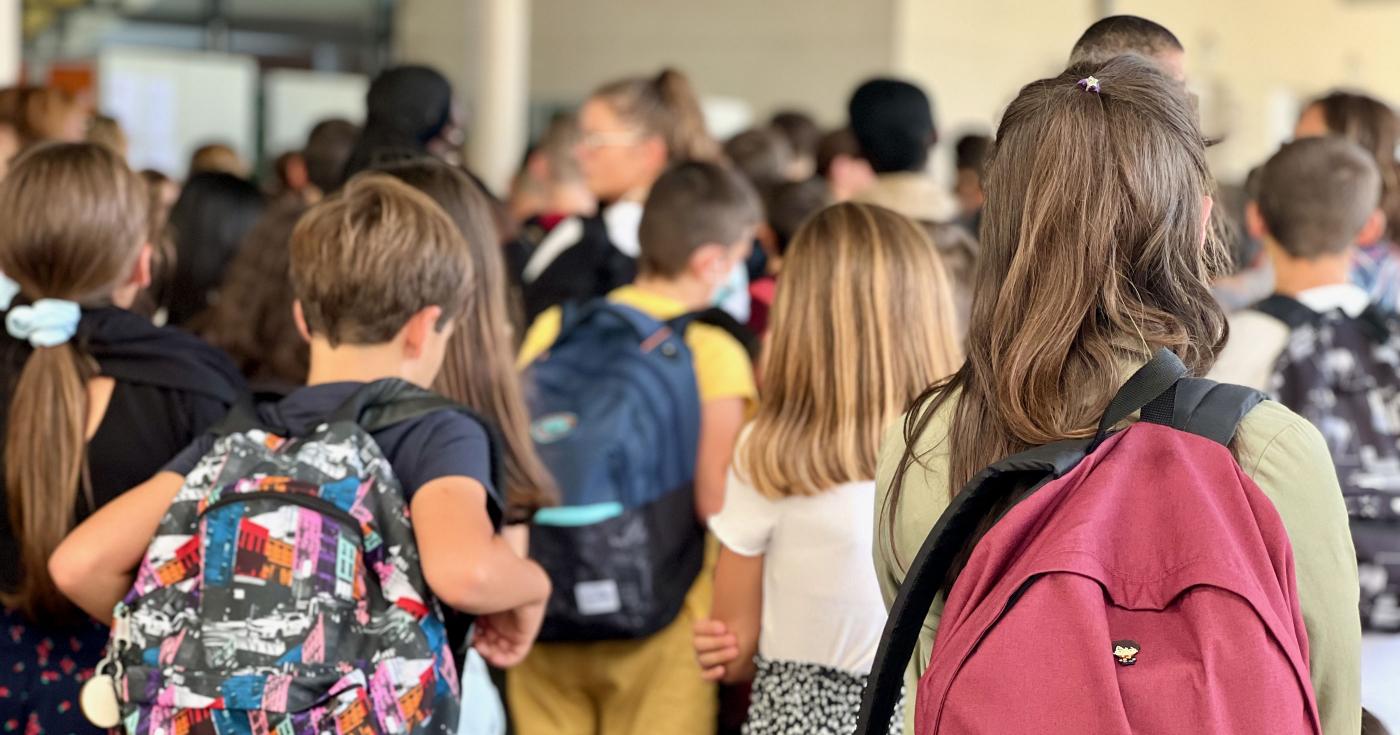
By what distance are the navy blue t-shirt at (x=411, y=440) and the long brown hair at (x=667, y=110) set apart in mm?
2609

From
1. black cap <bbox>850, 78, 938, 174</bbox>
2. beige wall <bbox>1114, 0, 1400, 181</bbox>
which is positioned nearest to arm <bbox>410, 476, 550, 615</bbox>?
black cap <bbox>850, 78, 938, 174</bbox>

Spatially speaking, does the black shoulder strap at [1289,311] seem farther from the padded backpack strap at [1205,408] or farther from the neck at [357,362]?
the neck at [357,362]

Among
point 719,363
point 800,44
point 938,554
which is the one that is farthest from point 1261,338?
point 800,44

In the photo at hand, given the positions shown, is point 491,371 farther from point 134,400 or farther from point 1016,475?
point 1016,475

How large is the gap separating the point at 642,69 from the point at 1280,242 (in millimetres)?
10771

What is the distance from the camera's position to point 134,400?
263 centimetres

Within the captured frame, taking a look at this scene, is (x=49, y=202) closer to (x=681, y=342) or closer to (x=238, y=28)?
(x=681, y=342)

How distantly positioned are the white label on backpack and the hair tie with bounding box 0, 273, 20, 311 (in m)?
1.23

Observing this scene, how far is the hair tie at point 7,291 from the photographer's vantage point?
2.75 m

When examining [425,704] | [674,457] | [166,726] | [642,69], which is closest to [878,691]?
[425,704]

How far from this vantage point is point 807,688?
2.65 metres

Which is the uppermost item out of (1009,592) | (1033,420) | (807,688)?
(1033,420)

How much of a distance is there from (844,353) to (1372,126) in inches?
78.4

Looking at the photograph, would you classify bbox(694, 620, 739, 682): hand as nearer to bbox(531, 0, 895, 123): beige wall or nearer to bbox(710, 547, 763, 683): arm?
bbox(710, 547, 763, 683): arm
